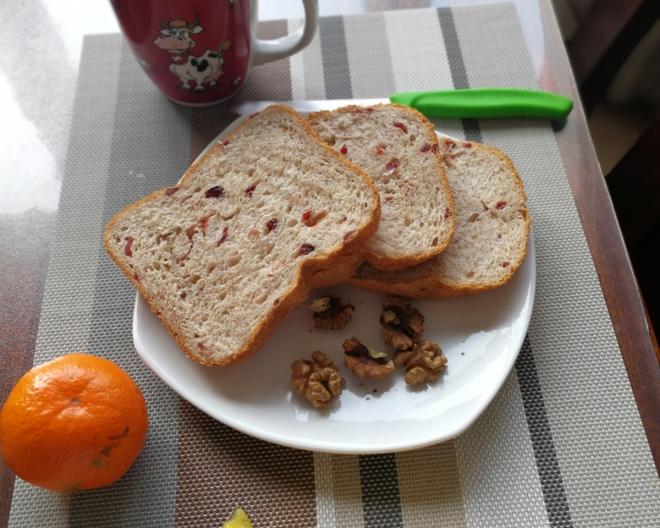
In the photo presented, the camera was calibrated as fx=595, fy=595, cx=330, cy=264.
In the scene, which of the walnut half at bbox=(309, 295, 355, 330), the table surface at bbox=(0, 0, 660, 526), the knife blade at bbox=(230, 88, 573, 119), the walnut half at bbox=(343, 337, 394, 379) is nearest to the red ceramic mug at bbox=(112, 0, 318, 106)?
the knife blade at bbox=(230, 88, 573, 119)

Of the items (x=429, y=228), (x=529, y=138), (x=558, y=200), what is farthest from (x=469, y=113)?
(x=429, y=228)

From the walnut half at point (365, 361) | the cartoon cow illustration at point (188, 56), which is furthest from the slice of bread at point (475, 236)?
the cartoon cow illustration at point (188, 56)

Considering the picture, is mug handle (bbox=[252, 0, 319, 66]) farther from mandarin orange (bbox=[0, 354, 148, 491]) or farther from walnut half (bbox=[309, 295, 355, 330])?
mandarin orange (bbox=[0, 354, 148, 491])

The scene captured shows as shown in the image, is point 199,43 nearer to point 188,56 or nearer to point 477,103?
point 188,56

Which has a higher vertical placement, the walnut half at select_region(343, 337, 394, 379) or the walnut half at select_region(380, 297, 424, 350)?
the walnut half at select_region(380, 297, 424, 350)

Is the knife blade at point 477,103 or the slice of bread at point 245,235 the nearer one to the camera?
the slice of bread at point 245,235

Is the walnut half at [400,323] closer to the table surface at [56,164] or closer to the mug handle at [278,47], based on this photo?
the table surface at [56,164]

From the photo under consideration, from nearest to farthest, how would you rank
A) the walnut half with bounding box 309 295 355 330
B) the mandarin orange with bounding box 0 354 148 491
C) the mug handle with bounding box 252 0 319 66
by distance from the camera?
the mandarin orange with bounding box 0 354 148 491 → the walnut half with bounding box 309 295 355 330 → the mug handle with bounding box 252 0 319 66

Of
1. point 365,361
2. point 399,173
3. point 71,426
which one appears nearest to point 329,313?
point 365,361
